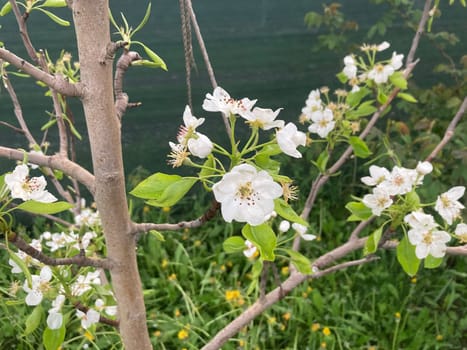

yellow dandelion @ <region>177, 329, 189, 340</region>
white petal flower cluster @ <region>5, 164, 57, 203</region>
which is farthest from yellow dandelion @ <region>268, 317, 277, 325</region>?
white petal flower cluster @ <region>5, 164, 57, 203</region>

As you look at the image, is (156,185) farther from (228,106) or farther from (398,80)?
(398,80)

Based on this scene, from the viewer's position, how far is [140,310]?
3.09ft

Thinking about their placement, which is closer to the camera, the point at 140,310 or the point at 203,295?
the point at 140,310

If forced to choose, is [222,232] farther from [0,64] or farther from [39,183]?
[39,183]

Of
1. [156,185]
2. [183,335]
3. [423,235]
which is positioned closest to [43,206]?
[156,185]

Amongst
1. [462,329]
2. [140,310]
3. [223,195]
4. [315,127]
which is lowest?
[462,329]

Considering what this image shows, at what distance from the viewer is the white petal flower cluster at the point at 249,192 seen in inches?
24.8

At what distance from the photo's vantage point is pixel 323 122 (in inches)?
55.3

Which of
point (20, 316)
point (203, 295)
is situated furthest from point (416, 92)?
point (20, 316)

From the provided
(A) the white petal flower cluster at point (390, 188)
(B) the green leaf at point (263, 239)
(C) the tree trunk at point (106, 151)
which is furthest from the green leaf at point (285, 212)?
(A) the white petal flower cluster at point (390, 188)

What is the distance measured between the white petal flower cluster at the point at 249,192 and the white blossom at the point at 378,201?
0.46 metres

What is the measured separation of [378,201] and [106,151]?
0.56 metres

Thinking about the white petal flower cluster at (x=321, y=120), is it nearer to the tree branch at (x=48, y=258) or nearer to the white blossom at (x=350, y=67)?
the white blossom at (x=350, y=67)

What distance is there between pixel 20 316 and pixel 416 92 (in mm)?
1894
